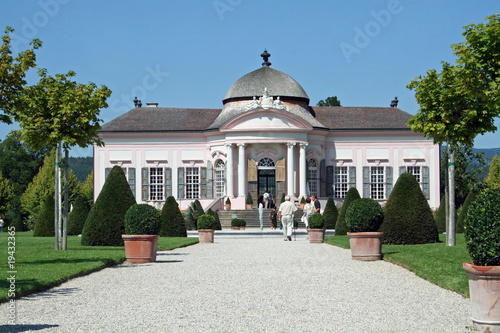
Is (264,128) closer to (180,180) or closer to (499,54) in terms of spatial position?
(180,180)

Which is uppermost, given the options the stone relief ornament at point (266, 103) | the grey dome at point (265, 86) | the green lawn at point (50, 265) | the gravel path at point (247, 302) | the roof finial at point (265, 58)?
the roof finial at point (265, 58)

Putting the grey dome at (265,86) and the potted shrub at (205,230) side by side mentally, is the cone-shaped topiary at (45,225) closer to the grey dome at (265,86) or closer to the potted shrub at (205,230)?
the potted shrub at (205,230)

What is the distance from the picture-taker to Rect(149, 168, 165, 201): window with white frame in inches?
1866

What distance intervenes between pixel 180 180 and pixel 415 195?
28853 millimetres

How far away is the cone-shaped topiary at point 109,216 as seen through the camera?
20750 millimetres

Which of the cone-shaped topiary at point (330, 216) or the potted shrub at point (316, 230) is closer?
the potted shrub at point (316, 230)

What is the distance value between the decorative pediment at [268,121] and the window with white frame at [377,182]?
5.97 meters

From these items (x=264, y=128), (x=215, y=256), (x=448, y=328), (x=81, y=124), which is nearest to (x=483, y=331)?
(x=448, y=328)

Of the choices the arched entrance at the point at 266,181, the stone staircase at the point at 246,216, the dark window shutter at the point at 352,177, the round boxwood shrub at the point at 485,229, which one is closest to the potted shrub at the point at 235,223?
the stone staircase at the point at 246,216

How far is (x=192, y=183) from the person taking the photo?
4728 centimetres

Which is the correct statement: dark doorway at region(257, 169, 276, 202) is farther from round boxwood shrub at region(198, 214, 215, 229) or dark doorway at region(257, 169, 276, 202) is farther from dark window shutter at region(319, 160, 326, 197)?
round boxwood shrub at region(198, 214, 215, 229)

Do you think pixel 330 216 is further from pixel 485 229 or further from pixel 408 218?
pixel 485 229

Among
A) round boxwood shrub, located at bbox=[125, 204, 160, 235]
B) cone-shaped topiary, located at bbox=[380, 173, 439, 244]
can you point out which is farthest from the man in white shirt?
round boxwood shrub, located at bbox=[125, 204, 160, 235]

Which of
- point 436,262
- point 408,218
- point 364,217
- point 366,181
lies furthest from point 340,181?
point 436,262
